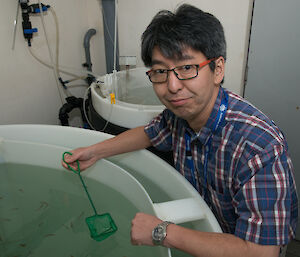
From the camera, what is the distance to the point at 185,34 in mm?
626

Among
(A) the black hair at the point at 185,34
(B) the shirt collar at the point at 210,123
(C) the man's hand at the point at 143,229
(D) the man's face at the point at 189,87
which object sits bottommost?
(C) the man's hand at the point at 143,229

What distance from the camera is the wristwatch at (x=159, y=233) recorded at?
24.4 inches

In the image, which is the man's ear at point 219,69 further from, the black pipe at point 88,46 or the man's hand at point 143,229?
the black pipe at point 88,46

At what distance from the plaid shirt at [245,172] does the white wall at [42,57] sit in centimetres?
96

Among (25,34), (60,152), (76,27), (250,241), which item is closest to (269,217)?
(250,241)

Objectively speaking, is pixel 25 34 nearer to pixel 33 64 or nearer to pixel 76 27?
pixel 33 64

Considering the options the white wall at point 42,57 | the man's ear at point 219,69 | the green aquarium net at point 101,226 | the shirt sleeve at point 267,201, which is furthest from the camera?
the white wall at point 42,57

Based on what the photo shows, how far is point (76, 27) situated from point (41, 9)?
35cm

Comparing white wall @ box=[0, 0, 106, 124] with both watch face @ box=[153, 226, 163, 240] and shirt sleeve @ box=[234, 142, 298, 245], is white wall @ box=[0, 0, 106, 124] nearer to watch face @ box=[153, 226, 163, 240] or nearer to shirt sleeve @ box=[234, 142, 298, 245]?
watch face @ box=[153, 226, 163, 240]

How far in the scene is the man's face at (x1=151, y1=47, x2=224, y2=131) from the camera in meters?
0.64

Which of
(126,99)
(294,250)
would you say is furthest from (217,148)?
(294,250)

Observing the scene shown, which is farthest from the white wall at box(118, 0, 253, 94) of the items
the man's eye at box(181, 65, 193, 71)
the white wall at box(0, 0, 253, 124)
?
the man's eye at box(181, 65, 193, 71)

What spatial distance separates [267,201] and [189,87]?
32 cm

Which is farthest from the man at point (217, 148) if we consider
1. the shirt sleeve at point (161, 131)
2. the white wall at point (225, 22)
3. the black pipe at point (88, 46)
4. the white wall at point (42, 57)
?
the black pipe at point (88, 46)
